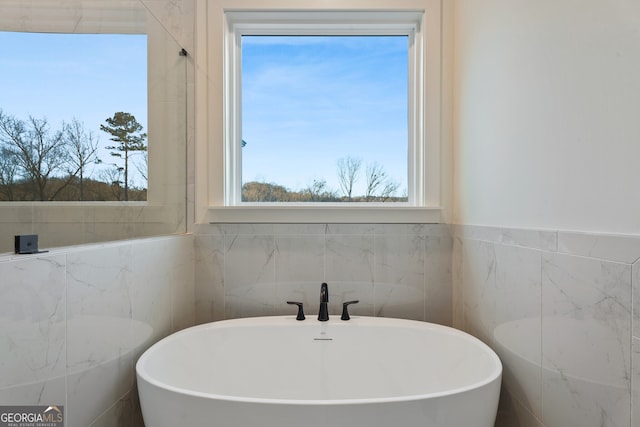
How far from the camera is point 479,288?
1497 mm

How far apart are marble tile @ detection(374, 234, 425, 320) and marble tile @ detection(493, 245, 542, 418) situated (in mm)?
471

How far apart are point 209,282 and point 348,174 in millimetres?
965

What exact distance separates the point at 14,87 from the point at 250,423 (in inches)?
44.9

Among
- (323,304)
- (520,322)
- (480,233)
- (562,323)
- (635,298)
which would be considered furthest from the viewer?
(323,304)

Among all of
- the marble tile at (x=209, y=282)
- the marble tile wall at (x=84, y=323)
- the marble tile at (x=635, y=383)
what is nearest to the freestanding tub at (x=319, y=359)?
the marble tile wall at (x=84, y=323)

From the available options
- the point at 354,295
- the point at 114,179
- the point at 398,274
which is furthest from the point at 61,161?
the point at 398,274

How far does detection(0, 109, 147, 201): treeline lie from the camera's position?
3.12 ft

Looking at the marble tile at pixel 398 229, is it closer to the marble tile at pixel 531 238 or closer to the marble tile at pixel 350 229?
the marble tile at pixel 350 229

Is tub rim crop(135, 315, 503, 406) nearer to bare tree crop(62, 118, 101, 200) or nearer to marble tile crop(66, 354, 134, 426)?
marble tile crop(66, 354, 134, 426)

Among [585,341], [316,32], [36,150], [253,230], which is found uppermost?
[316,32]

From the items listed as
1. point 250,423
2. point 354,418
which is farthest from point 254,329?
point 354,418

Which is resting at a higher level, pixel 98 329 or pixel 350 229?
pixel 350 229

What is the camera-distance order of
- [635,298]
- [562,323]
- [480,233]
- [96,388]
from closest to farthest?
[635,298], [562,323], [96,388], [480,233]

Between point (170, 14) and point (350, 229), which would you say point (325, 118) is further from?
point (170, 14)
